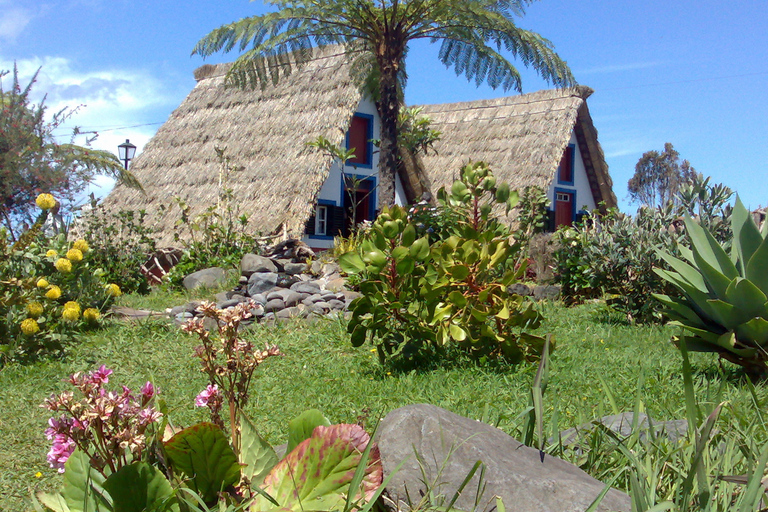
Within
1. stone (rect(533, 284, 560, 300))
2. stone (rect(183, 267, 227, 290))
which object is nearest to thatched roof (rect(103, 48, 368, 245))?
stone (rect(183, 267, 227, 290))

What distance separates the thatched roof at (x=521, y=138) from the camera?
18.7 metres

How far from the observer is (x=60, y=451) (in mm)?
1937

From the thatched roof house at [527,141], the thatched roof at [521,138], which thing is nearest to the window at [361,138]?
the thatched roof house at [527,141]

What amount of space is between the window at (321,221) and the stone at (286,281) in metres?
6.66

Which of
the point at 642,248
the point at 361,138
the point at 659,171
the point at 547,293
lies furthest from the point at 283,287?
the point at 659,171

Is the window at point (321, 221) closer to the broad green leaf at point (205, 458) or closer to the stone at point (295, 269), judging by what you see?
the stone at point (295, 269)

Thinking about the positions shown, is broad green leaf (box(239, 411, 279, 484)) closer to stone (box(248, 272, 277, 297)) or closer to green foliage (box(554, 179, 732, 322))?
green foliage (box(554, 179, 732, 322))

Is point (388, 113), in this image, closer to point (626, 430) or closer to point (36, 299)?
point (36, 299)

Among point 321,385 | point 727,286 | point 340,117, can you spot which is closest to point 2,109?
point 340,117

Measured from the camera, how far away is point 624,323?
698cm

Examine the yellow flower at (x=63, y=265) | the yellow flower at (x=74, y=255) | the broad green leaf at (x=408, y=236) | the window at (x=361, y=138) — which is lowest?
the yellow flower at (x=63, y=265)

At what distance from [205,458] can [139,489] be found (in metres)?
0.20

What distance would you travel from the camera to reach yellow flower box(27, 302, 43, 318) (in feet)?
18.0

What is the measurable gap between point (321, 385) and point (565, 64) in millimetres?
9530
